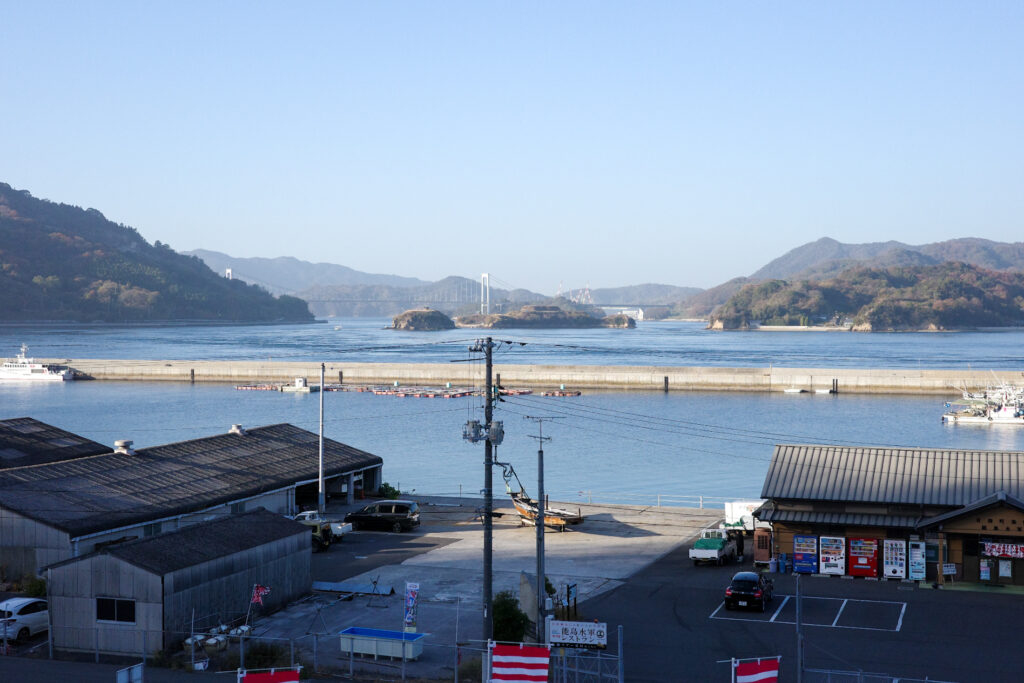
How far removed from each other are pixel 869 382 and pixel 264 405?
1831 inches

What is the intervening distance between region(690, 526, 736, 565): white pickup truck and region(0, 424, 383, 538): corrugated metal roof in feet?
33.6

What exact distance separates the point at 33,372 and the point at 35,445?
82001 mm

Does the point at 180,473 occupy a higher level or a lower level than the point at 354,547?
higher

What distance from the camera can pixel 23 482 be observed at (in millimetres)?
20266

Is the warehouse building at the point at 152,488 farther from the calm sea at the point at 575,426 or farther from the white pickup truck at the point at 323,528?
the calm sea at the point at 575,426

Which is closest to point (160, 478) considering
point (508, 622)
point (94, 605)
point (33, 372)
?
point (94, 605)

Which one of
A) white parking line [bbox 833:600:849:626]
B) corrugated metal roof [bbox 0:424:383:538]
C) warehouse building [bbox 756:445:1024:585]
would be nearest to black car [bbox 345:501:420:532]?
corrugated metal roof [bbox 0:424:383:538]

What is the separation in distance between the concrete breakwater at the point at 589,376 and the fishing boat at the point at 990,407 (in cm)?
471

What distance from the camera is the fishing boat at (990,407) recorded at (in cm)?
6375

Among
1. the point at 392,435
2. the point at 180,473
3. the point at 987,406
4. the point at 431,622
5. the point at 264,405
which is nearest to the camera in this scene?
the point at 431,622

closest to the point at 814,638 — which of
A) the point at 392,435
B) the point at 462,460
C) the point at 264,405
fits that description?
the point at 462,460

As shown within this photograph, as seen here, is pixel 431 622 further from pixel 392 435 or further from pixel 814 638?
pixel 392 435

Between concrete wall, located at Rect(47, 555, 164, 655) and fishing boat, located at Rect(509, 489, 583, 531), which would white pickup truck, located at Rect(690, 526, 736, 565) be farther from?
concrete wall, located at Rect(47, 555, 164, 655)

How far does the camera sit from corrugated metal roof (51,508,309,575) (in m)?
15.5
